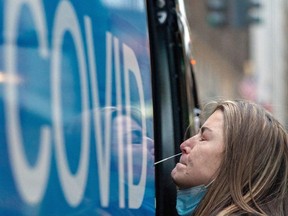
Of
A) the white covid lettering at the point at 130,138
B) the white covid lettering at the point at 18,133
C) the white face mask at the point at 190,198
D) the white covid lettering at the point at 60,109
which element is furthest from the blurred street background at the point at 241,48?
the white covid lettering at the point at 18,133

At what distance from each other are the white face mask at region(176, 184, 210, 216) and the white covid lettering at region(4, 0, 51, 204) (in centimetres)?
70

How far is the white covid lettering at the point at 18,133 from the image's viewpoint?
1471 mm

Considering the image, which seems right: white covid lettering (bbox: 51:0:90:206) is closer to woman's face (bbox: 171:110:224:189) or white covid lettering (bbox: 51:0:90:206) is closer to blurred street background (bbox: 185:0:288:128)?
woman's face (bbox: 171:110:224:189)

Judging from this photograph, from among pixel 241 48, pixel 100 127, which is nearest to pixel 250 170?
pixel 100 127

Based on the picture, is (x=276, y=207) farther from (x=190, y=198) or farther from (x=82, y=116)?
(x=82, y=116)

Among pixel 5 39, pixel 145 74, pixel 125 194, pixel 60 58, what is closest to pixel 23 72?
Answer: pixel 5 39

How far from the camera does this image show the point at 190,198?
2.25 meters

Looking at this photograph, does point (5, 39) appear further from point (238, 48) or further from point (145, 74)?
point (238, 48)

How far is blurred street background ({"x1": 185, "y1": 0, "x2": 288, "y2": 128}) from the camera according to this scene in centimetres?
2553

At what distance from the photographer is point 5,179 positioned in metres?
1.46

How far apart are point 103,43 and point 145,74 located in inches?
20.5

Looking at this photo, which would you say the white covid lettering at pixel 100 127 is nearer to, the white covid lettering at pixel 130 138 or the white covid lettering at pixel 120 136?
the white covid lettering at pixel 120 136

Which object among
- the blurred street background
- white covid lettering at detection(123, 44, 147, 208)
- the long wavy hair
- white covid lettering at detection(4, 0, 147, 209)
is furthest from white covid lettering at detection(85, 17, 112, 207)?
the blurred street background

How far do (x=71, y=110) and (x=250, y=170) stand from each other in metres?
0.61
